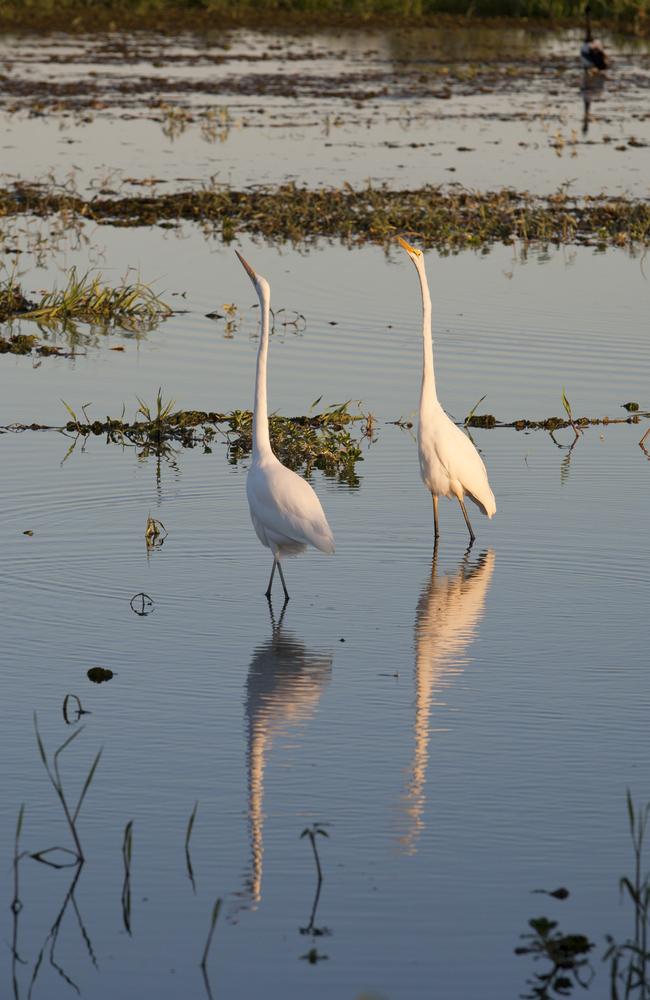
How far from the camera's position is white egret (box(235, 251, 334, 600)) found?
7.77 metres

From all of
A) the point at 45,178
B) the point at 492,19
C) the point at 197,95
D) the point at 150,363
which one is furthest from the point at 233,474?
the point at 492,19

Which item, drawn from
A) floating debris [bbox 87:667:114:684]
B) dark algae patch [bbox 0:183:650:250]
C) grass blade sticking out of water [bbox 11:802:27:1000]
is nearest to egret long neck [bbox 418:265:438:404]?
floating debris [bbox 87:667:114:684]

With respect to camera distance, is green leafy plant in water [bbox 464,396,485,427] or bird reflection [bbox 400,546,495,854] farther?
green leafy plant in water [bbox 464,396,485,427]

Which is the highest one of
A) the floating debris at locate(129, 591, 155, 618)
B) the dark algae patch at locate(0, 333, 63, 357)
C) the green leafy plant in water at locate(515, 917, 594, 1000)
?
the green leafy plant in water at locate(515, 917, 594, 1000)

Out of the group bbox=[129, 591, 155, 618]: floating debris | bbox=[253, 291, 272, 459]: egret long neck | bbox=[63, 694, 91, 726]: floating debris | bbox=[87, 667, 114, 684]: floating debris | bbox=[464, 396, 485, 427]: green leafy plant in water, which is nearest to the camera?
bbox=[63, 694, 91, 726]: floating debris

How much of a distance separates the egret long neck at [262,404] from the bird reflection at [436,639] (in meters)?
1.10

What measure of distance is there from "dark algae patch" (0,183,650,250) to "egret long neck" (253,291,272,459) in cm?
950

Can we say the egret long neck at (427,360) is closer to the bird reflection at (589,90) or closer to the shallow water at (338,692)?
the shallow water at (338,692)

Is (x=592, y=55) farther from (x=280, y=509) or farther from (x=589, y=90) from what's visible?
(x=280, y=509)

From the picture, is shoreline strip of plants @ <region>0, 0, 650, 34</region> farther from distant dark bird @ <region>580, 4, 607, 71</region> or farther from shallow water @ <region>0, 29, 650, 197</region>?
distant dark bird @ <region>580, 4, 607, 71</region>

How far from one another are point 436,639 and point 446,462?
5.35ft

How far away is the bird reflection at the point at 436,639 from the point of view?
584cm

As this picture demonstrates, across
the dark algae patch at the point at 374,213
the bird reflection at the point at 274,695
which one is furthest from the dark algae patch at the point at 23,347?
the bird reflection at the point at 274,695

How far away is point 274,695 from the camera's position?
684cm
